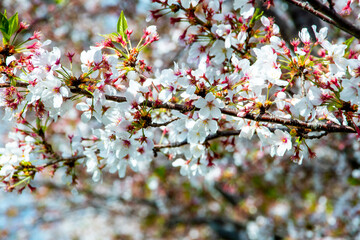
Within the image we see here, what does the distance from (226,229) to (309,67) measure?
216 inches

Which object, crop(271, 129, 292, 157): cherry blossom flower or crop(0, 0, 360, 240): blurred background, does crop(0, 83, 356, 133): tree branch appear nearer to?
crop(271, 129, 292, 157): cherry blossom flower

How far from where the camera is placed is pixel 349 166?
4.99 meters

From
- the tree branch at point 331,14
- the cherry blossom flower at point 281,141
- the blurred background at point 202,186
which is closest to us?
the tree branch at point 331,14

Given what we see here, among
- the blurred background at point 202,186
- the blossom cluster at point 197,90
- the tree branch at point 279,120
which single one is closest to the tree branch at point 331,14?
the blossom cluster at point 197,90

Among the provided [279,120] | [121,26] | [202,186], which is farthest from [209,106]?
[202,186]

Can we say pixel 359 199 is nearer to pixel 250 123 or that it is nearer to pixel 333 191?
pixel 333 191

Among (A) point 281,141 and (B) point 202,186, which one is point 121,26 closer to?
(A) point 281,141

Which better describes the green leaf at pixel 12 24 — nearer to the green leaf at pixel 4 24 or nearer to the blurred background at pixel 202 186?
the green leaf at pixel 4 24

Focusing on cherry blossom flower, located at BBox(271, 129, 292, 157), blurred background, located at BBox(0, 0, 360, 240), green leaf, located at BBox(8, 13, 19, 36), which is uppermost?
green leaf, located at BBox(8, 13, 19, 36)

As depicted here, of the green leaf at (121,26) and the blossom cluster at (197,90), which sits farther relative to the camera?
the green leaf at (121,26)

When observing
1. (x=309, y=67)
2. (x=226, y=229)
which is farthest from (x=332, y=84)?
(x=226, y=229)

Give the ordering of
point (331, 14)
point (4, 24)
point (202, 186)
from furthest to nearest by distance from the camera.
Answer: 1. point (202, 186)
2. point (4, 24)
3. point (331, 14)

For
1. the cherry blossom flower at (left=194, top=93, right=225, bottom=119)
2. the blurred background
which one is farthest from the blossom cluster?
the blurred background

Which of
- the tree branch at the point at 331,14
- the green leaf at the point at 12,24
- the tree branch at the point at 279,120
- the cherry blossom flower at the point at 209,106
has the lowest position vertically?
the tree branch at the point at 279,120
